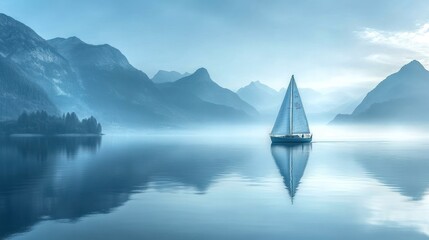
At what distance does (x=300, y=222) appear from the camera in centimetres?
3653

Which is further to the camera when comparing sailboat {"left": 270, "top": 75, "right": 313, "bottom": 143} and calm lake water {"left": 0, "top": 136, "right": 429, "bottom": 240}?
sailboat {"left": 270, "top": 75, "right": 313, "bottom": 143}

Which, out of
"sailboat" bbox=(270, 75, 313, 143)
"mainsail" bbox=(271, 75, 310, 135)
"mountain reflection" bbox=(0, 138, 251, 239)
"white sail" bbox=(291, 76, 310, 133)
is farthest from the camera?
"white sail" bbox=(291, 76, 310, 133)

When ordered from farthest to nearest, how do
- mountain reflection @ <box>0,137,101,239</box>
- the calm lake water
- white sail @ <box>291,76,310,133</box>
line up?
white sail @ <box>291,76,310,133</box>
mountain reflection @ <box>0,137,101,239</box>
the calm lake water

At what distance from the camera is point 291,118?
16250 centimetres

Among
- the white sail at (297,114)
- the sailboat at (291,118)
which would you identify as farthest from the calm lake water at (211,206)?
the white sail at (297,114)

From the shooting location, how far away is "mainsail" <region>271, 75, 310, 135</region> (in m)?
160

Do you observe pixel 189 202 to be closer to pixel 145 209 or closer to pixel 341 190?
pixel 145 209

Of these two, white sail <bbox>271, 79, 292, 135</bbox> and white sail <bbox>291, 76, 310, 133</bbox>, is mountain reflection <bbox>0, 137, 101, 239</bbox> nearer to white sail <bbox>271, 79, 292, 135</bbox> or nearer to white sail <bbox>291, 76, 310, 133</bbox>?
white sail <bbox>271, 79, 292, 135</bbox>

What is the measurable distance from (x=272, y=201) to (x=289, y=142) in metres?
123

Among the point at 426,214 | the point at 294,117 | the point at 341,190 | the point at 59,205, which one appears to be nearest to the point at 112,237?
the point at 59,205

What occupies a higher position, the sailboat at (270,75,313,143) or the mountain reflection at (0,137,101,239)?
the sailboat at (270,75,313,143)

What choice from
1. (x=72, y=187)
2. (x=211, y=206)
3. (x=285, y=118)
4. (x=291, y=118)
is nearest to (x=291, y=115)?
(x=291, y=118)

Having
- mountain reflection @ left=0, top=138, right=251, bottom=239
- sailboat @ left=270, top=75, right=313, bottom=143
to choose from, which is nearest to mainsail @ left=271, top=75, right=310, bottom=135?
sailboat @ left=270, top=75, right=313, bottom=143

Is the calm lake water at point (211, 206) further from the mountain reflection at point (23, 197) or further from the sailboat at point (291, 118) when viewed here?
the sailboat at point (291, 118)
